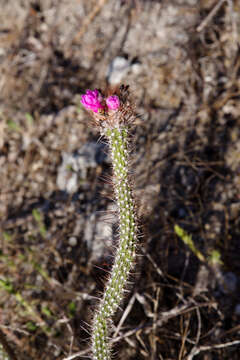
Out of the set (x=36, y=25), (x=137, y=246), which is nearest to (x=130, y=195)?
(x=137, y=246)

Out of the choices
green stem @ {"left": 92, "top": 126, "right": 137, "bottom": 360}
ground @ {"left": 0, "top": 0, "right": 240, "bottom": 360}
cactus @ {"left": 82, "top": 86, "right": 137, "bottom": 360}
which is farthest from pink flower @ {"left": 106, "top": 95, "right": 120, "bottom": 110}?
ground @ {"left": 0, "top": 0, "right": 240, "bottom": 360}

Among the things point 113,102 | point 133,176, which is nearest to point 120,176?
point 133,176

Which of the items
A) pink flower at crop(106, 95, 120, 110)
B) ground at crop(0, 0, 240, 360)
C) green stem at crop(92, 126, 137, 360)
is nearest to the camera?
pink flower at crop(106, 95, 120, 110)

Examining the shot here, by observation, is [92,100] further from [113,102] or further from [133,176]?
[133,176]

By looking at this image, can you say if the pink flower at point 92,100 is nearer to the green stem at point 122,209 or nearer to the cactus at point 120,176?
the cactus at point 120,176

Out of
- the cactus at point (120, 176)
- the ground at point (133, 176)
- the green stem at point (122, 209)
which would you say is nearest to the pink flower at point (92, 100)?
the cactus at point (120, 176)

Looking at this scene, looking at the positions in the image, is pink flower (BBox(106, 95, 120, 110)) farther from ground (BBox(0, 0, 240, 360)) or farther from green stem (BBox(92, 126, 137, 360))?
ground (BBox(0, 0, 240, 360))
